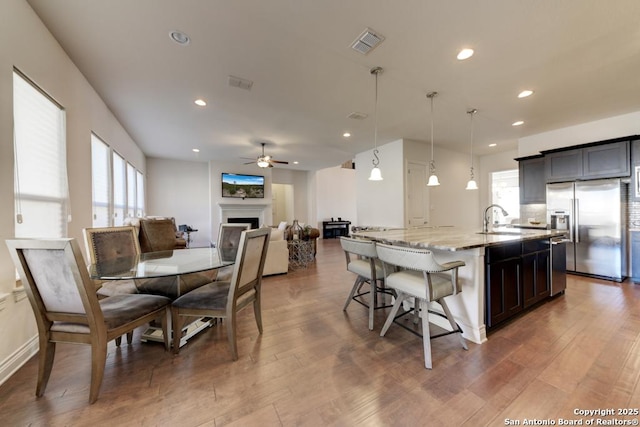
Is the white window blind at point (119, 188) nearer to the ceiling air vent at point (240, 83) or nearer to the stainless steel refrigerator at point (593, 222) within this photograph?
the ceiling air vent at point (240, 83)

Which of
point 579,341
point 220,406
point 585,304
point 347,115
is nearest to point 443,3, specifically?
point 347,115

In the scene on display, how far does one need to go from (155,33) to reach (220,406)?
308 cm

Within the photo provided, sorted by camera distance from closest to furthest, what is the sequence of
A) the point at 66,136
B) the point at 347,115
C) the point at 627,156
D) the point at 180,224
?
1. the point at 66,136
2. the point at 627,156
3. the point at 347,115
4. the point at 180,224

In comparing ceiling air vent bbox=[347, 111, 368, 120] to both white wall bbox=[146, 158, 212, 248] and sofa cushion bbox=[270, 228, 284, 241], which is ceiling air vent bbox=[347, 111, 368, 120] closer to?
sofa cushion bbox=[270, 228, 284, 241]

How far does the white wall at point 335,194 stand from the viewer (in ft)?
33.6

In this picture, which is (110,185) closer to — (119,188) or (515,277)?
(119,188)

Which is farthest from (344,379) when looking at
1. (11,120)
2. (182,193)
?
(182,193)

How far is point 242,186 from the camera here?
8.19 meters

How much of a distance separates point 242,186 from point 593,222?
8421 mm

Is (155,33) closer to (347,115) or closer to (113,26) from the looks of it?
(113,26)

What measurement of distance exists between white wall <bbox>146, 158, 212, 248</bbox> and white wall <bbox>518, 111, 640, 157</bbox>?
8.80 meters

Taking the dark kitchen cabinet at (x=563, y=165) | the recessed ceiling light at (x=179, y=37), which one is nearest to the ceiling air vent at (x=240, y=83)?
the recessed ceiling light at (x=179, y=37)

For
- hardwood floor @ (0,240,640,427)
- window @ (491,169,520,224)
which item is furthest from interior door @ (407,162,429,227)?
hardwood floor @ (0,240,640,427)

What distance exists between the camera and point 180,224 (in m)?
7.94
